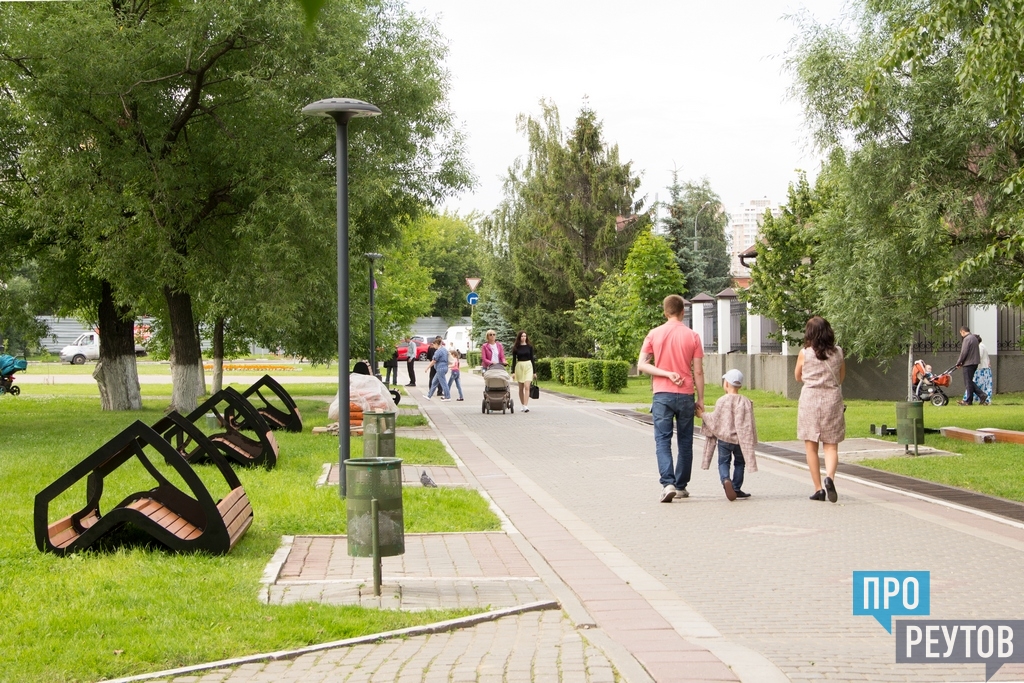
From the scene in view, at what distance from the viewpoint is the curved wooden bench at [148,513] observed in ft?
24.8

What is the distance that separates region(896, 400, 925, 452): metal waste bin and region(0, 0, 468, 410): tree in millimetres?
9446

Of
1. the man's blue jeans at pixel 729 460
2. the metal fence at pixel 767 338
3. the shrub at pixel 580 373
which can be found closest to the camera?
the man's blue jeans at pixel 729 460

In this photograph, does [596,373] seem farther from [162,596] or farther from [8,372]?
[162,596]

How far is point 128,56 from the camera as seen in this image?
61.4 ft

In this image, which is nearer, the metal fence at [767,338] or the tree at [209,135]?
the tree at [209,135]

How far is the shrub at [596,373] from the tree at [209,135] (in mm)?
14447

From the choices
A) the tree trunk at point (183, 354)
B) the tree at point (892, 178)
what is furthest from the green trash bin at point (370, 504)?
the tree trunk at point (183, 354)

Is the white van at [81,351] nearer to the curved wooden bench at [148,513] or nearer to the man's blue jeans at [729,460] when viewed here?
the man's blue jeans at [729,460]

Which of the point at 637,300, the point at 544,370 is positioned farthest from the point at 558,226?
the point at 637,300

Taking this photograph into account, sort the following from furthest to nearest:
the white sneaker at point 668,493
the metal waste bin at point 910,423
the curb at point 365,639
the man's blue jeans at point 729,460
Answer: the metal waste bin at point 910,423 → the man's blue jeans at point 729,460 → the white sneaker at point 668,493 → the curb at point 365,639

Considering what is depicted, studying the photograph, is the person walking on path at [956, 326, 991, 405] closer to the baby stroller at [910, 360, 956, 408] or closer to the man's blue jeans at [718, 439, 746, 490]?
the baby stroller at [910, 360, 956, 408]

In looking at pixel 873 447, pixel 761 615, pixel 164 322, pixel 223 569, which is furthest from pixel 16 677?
pixel 164 322

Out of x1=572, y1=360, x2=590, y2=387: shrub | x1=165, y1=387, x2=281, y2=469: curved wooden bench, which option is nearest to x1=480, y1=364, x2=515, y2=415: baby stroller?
x1=165, y1=387, x2=281, y2=469: curved wooden bench

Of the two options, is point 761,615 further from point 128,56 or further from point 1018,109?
point 128,56
